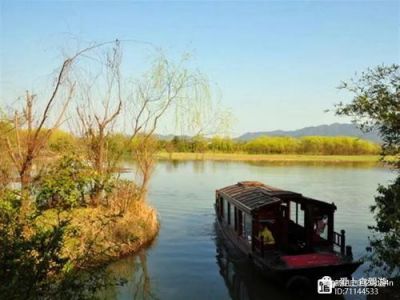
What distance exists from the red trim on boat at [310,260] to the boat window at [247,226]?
5.35 ft

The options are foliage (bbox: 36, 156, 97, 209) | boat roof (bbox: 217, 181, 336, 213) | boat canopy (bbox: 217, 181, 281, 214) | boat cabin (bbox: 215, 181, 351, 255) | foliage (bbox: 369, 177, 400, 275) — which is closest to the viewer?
foliage (bbox: 369, 177, 400, 275)

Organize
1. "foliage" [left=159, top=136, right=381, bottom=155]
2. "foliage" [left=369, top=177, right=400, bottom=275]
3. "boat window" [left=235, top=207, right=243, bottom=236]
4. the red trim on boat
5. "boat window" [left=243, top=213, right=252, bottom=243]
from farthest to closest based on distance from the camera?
"foliage" [left=159, top=136, right=381, bottom=155] → "boat window" [left=235, top=207, right=243, bottom=236] → "boat window" [left=243, top=213, right=252, bottom=243] → the red trim on boat → "foliage" [left=369, top=177, right=400, bottom=275]

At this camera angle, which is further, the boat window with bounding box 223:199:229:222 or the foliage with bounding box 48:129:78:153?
the boat window with bounding box 223:199:229:222

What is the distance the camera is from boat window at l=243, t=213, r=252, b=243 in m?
12.9

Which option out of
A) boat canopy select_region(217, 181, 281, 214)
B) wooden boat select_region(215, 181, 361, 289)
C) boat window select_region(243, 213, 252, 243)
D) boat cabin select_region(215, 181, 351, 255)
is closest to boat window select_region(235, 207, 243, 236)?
wooden boat select_region(215, 181, 361, 289)

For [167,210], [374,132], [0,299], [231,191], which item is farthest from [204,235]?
[0,299]

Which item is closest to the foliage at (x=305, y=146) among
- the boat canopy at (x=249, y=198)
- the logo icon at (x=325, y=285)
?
the boat canopy at (x=249, y=198)

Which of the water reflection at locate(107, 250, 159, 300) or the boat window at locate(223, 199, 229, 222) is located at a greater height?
the boat window at locate(223, 199, 229, 222)

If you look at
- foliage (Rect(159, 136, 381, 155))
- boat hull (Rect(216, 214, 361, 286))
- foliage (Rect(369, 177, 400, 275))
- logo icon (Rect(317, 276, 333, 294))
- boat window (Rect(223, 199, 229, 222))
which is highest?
foliage (Rect(159, 136, 381, 155))

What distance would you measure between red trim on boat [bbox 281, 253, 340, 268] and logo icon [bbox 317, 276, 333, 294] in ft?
1.28

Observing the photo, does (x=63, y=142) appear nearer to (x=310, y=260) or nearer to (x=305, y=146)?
(x=310, y=260)

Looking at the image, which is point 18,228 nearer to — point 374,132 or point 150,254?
point 374,132

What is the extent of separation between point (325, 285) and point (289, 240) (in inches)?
89.2

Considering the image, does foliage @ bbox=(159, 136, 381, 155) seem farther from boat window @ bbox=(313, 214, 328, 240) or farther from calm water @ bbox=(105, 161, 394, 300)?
boat window @ bbox=(313, 214, 328, 240)
